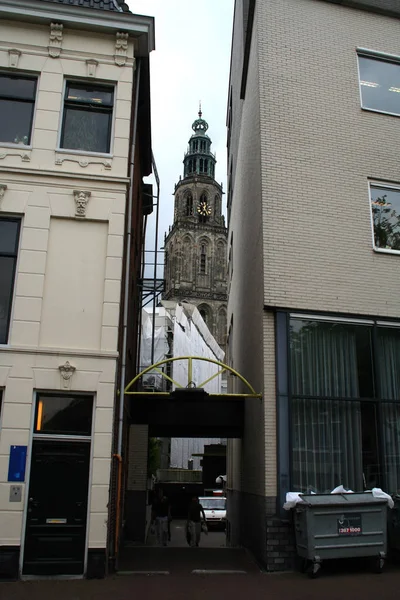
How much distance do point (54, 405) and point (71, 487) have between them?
1415 millimetres

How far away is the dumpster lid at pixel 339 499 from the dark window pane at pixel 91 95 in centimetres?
841

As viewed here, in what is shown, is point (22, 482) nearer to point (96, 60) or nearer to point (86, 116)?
point (86, 116)

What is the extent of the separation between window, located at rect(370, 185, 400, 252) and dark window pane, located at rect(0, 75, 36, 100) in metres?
7.39

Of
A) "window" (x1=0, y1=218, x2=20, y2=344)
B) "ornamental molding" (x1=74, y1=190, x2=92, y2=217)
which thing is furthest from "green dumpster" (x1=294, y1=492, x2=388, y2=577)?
"ornamental molding" (x1=74, y1=190, x2=92, y2=217)

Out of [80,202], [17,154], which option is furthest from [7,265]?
[17,154]

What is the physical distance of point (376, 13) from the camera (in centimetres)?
1381

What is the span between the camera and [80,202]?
10.9 metres

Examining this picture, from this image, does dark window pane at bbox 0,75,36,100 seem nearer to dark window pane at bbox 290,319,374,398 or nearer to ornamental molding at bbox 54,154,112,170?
ornamental molding at bbox 54,154,112,170

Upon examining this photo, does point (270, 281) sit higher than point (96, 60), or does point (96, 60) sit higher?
point (96, 60)

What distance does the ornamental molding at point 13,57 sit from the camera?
447 inches

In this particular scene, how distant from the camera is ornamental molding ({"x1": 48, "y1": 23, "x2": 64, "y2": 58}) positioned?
1155cm

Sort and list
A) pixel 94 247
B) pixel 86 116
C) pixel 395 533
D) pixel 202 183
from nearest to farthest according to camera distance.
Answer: pixel 395 533
pixel 94 247
pixel 86 116
pixel 202 183

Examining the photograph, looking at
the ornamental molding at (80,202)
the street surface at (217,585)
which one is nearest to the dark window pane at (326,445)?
the street surface at (217,585)

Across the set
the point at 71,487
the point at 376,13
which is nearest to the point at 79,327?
the point at 71,487
